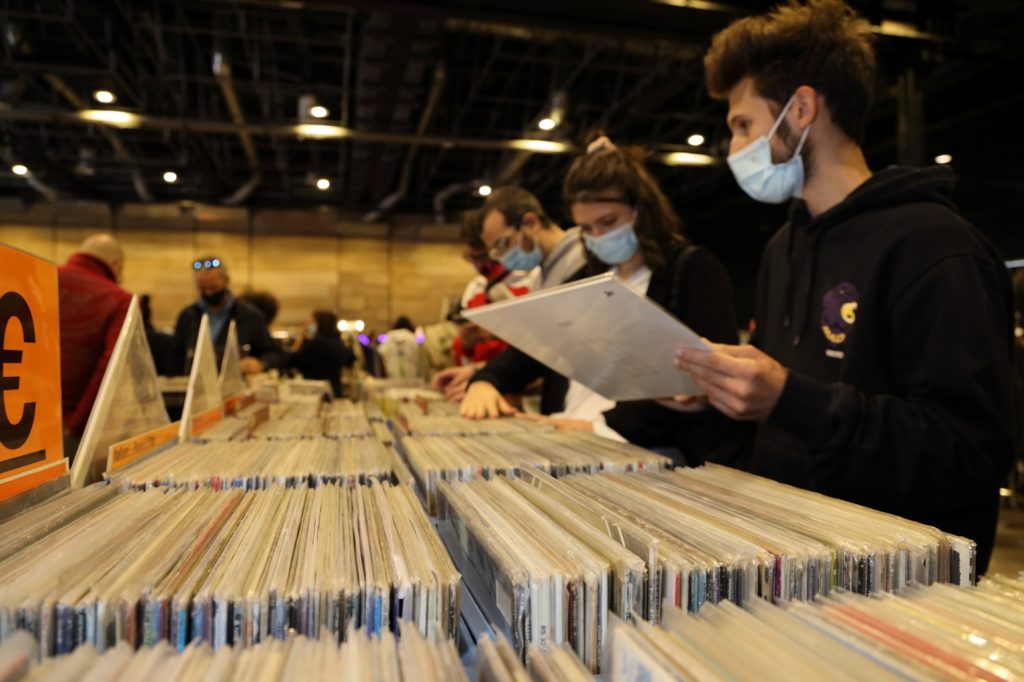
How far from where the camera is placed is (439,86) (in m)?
7.57

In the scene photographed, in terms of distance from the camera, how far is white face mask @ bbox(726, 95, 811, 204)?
5.58ft

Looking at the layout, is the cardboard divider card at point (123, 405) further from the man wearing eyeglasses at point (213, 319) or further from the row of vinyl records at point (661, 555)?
the man wearing eyeglasses at point (213, 319)

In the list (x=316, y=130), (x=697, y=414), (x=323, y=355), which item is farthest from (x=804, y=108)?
(x=316, y=130)

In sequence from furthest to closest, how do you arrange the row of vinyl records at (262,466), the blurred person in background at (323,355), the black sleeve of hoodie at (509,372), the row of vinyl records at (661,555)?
the blurred person in background at (323,355)
the black sleeve of hoodie at (509,372)
the row of vinyl records at (262,466)
the row of vinyl records at (661,555)

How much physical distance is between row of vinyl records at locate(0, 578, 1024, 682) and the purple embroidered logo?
101cm

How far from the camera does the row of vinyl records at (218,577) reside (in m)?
0.53

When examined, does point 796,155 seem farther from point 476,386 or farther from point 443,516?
point 443,516

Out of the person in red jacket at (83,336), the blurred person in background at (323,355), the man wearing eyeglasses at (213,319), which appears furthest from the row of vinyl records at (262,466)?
the blurred person in background at (323,355)

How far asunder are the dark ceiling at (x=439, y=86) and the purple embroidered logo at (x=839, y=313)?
3102mm

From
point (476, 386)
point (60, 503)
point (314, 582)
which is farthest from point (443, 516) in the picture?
point (476, 386)

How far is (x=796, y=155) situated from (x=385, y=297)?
13004mm

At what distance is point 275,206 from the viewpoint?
46.1 feet

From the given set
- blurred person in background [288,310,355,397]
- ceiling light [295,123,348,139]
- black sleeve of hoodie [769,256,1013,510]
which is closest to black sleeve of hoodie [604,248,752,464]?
black sleeve of hoodie [769,256,1013,510]

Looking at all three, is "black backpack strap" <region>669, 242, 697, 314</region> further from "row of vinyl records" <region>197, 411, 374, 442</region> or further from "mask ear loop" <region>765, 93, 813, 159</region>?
"row of vinyl records" <region>197, 411, 374, 442</region>
